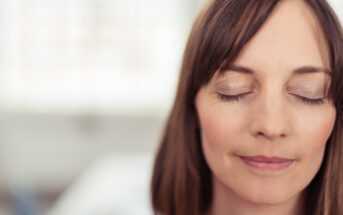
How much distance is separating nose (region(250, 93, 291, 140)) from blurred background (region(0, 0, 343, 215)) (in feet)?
9.40

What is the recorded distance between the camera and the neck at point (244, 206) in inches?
35.0

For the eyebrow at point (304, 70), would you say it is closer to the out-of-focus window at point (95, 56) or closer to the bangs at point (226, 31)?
the bangs at point (226, 31)

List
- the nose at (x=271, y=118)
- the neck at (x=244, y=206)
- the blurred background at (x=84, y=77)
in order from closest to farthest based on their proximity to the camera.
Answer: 1. the nose at (x=271, y=118)
2. the neck at (x=244, y=206)
3. the blurred background at (x=84, y=77)

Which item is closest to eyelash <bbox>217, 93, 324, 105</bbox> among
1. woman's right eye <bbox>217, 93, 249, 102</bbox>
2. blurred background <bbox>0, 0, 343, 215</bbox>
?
woman's right eye <bbox>217, 93, 249, 102</bbox>

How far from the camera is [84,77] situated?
3701mm

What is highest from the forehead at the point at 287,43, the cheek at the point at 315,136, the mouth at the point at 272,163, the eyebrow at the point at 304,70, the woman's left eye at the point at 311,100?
the forehead at the point at 287,43

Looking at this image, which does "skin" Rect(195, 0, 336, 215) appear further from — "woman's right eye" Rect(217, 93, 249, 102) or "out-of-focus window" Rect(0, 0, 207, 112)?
"out-of-focus window" Rect(0, 0, 207, 112)

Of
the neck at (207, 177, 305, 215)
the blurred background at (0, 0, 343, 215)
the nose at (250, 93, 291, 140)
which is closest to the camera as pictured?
the nose at (250, 93, 291, 140)

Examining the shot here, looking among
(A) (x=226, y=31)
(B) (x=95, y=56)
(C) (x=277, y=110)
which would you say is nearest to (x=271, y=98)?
(C) (x=277, y=110)

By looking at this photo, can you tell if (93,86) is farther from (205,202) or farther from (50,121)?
(205,202)

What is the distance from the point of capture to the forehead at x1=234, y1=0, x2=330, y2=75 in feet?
2.60

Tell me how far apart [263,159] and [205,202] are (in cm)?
27

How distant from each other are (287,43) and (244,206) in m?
0.30

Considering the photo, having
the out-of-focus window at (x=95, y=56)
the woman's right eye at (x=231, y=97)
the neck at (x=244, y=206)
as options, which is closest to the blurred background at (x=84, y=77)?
the out-of-focus window at (x=95, y=56)
